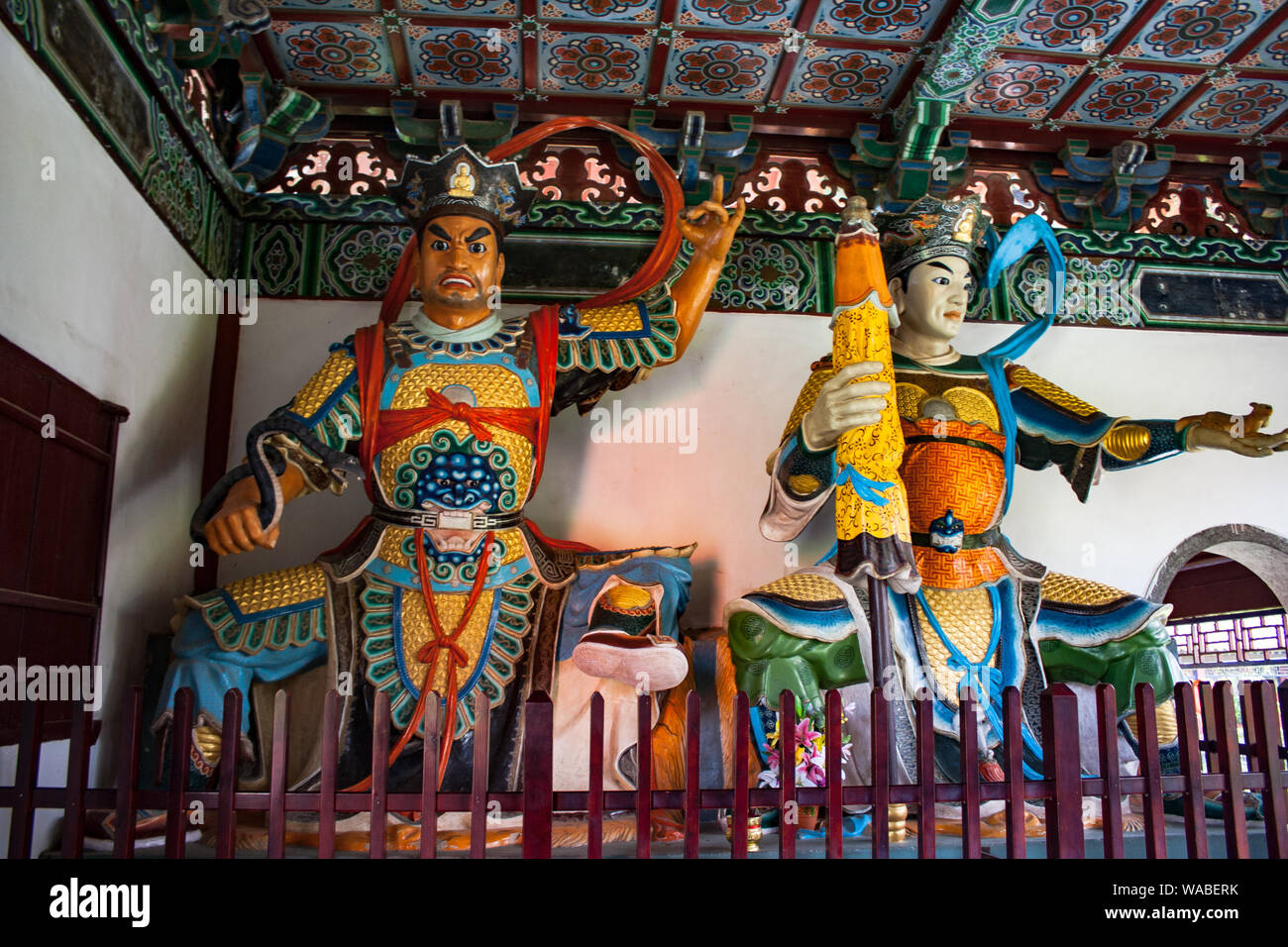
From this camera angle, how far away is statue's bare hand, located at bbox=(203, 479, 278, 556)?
3447mm

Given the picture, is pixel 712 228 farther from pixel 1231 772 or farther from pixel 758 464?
pixel 1231 772

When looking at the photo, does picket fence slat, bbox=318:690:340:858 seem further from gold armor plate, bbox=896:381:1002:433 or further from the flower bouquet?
gold armor plate, bbox=896:381:1002:433

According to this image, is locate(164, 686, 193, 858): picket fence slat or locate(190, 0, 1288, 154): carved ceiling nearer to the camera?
locate(164, 686, 193, 858): picket fence slat

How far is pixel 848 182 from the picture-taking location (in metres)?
4.99

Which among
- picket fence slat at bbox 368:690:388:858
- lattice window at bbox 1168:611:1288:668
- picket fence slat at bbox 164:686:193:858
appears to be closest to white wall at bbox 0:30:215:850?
picket fence slat at bbox 164:686:193:858

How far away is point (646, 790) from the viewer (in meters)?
2.31

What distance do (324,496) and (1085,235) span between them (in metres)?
3.64

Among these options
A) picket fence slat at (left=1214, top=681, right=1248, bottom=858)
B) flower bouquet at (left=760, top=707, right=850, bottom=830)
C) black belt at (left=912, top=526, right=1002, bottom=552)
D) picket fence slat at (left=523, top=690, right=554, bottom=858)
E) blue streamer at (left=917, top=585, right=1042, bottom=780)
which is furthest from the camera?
black belt at (left=912, top=526, right=1002, bottom=552)

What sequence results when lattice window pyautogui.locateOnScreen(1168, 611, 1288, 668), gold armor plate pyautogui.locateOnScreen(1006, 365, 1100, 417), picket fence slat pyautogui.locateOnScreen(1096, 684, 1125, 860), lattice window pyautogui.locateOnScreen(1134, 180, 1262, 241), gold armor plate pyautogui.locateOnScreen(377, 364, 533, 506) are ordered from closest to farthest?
picket fence slat pyautogui.locateOnScreen(1096, 684, 1125, 860), gold armor plate pyautogui.locateOnScreen(377, 364, 533, 506), gold armor plate pyautogui.locateOnScreen(1006, 365, 1100, 417), lattice window pyautogui.locateOnScreen(1134, 180, 1262, 241), lattice window pyautogui.locateOnScreen(1168, 611, 1288, 668)

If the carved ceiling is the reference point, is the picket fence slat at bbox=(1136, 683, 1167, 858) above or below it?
below

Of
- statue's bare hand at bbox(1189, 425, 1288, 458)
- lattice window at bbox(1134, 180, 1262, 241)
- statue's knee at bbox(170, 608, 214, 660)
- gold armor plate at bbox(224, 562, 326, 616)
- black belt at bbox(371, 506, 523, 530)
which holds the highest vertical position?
lattice window at bbox(1134, 180, 1262, 241)

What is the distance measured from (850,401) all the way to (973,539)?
0.86m

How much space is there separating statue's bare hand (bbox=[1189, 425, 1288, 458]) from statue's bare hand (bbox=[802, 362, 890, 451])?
1.43 meters

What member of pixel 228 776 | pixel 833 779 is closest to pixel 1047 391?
pixel 833 779
